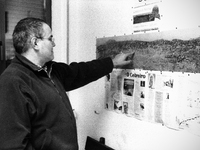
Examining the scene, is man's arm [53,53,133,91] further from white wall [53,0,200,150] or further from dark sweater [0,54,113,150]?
white wall [53,0,200,150]

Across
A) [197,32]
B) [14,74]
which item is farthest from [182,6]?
[14,74]

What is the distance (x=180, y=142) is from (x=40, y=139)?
78 cm

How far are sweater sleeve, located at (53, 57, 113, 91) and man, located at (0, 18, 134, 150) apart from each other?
9 cm

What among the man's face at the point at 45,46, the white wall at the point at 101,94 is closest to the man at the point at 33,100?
the man's face at the point at 45,46

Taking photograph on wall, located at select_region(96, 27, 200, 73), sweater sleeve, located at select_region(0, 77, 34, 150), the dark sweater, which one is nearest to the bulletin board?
photograph on wall, located at select_region(96, 27, 200, 73)

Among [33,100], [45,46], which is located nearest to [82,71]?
[45,46]

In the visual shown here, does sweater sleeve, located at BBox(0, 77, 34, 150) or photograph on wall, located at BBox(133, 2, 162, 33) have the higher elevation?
photograph on wall, located at BBox(133, 2, 162, 33)

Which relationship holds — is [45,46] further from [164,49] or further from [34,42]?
[164,49]

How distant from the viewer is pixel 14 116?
972 millimetres

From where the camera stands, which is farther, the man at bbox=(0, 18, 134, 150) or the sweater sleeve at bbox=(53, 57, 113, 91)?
the sweater sleeve at bbox=(53, 57, 113, 91)

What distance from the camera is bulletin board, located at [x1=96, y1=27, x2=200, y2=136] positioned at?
1.08 m

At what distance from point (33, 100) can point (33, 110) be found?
51 mm

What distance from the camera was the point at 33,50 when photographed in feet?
3.90

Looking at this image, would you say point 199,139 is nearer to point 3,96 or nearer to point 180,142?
point 180,142
